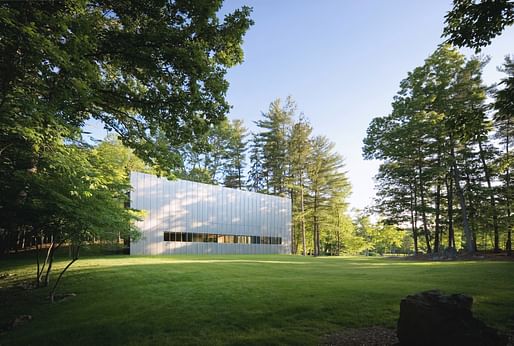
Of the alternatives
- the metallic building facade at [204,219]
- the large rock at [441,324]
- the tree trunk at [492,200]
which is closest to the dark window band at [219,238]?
the metallic building facade at [204,219]

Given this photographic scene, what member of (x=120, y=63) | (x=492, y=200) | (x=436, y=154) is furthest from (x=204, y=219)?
(x=120, y=63)

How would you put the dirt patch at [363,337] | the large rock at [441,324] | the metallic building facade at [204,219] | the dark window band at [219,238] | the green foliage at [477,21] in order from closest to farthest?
1. the large rock at [441,324]
2. the dirt patch at [363,337]
3. the green foliage at [477,21]
4. the metallic building facade at [204,219]
5. the dark window band at [219,238]

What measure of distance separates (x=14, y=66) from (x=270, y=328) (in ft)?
23.8

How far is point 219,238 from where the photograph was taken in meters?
34.8

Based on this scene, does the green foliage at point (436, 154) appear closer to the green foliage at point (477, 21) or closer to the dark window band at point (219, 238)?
the dark window band at point (219, 238)

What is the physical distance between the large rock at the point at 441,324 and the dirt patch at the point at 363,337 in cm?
54

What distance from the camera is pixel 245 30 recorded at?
23.6 ft

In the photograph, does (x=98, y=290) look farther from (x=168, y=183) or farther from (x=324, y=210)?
(x=324, y=210)

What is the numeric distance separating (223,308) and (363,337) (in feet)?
12.1

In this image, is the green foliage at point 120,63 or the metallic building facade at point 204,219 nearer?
the green foliage at point 120,63

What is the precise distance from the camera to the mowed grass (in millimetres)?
6719

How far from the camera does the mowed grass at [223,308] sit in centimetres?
672

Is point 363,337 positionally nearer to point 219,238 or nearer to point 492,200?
point 492,200

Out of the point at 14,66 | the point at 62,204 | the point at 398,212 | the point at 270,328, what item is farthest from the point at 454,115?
the point at 398,212
